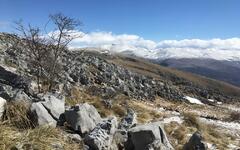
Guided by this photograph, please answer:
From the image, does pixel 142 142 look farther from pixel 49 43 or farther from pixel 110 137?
pixel 49 43

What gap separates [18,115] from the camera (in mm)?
8477

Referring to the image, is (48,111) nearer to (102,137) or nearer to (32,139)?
(102,137)

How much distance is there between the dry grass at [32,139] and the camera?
6695 millimetres

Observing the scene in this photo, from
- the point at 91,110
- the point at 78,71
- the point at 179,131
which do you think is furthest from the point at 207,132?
the point at 78,71

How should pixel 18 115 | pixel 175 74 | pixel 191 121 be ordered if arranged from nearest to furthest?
pixel 18 115, pixel 191 121, pixel 175 74

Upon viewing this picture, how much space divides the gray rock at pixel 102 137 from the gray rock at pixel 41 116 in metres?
0.87

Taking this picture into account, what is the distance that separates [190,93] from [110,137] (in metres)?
67.9

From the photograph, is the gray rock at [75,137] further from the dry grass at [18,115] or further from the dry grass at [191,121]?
the dry grass at [191,121]

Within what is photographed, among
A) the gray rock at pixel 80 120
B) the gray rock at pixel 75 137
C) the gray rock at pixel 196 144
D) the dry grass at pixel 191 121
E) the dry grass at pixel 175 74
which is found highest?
the gray rock at pixel 80 120

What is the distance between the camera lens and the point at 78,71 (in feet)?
134

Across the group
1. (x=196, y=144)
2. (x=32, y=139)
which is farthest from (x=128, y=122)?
(x=32, y=139)

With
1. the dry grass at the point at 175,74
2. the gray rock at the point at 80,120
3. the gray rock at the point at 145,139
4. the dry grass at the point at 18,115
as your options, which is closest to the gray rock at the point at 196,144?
the gray rock at the point at 145,139

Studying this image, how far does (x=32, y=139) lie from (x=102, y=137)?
6.76 ft

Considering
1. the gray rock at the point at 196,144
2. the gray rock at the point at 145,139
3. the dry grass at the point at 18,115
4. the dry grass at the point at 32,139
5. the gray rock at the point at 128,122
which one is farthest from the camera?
the gray rock at the point at 196,144
